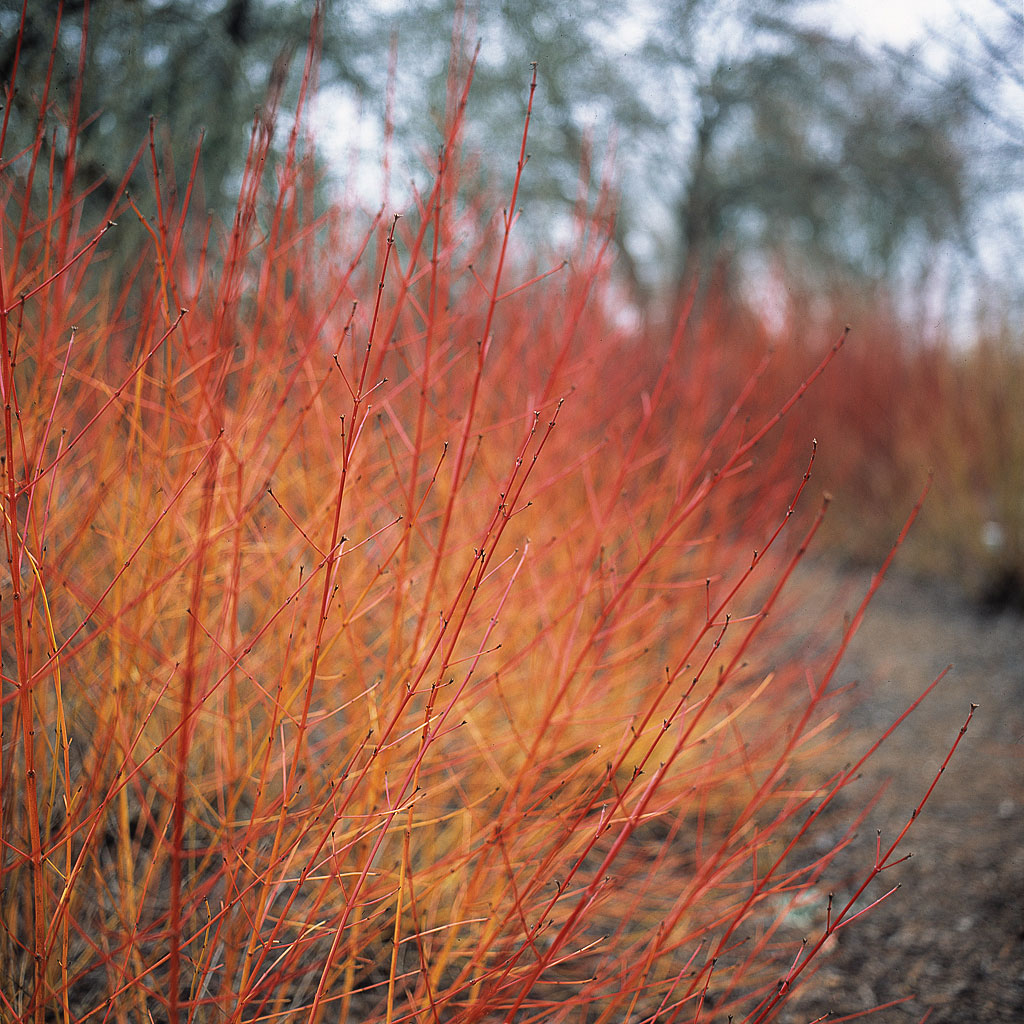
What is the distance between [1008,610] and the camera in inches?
195

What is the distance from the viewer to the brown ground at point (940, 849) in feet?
6.08

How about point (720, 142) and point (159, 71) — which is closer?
point (159, 71)

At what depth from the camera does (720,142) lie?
907cm

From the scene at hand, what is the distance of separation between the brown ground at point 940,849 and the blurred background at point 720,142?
1.42 metres

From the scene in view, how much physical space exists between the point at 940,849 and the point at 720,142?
8.51m

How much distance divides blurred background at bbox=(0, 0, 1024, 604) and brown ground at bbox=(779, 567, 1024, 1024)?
4.64 ft

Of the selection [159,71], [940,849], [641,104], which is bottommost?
[940,849]

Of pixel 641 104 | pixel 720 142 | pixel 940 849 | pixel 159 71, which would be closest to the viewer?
pixel 940 849

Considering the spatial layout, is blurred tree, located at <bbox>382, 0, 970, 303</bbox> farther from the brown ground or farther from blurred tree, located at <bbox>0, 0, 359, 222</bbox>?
the brown ground

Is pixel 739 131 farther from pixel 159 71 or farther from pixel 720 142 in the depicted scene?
pixel 159 71

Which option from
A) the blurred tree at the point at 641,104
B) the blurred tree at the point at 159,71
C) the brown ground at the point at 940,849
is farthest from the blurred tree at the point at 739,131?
the brown ground at the point at 940,849

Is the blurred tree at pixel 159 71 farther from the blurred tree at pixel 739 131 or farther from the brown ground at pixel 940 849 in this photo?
the brown ground at pixel 940 849

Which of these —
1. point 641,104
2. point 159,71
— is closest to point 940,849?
point 159,71

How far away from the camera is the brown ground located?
1.85 metres
